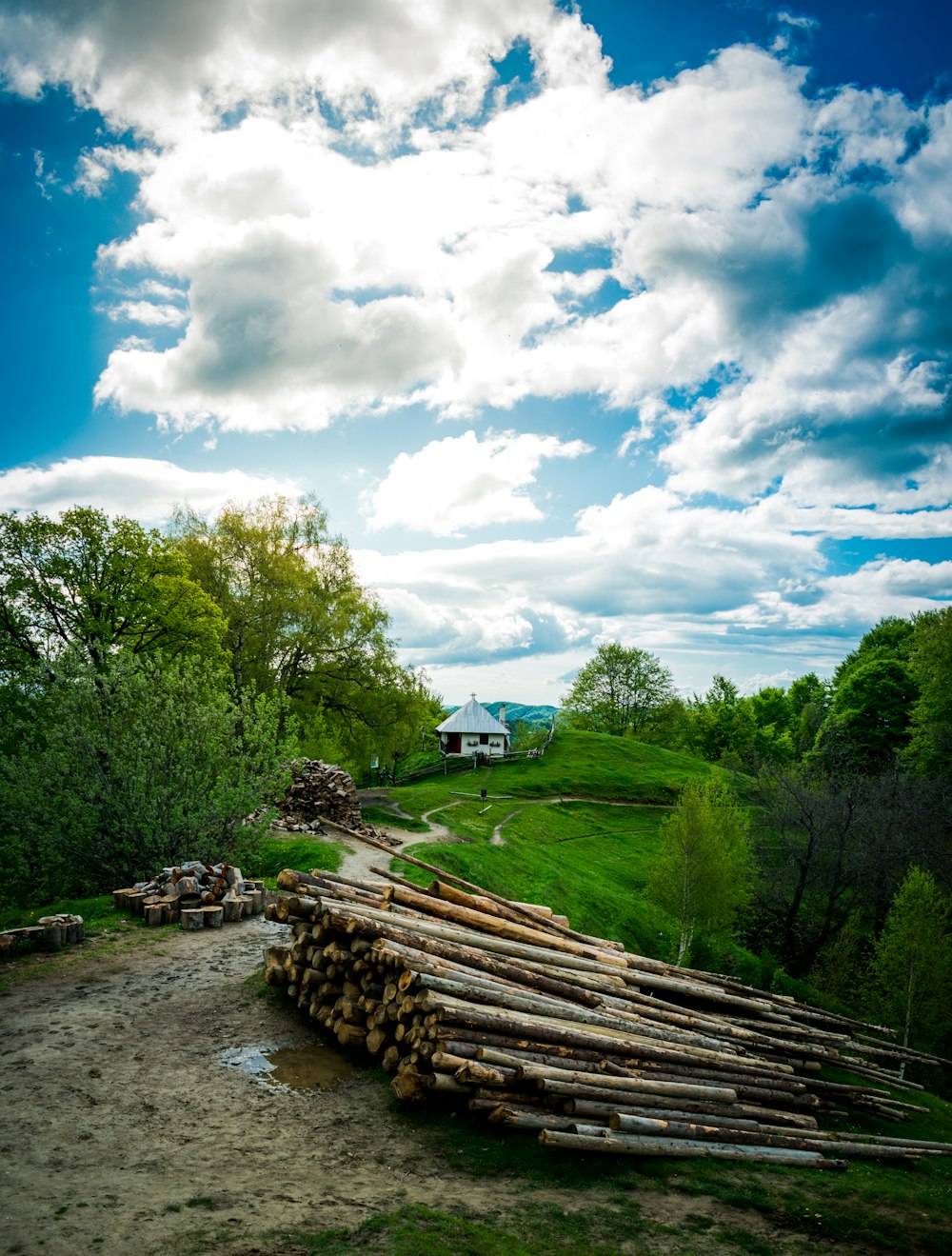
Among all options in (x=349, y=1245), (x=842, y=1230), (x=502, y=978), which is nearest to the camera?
(x=349, y=1245)

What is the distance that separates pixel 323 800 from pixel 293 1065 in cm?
2067

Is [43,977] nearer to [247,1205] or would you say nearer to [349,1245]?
[247,1205]

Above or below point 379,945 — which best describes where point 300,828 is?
below

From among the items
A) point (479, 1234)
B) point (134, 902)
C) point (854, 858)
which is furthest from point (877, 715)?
point (479, 1234)

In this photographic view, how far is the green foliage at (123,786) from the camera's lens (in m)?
16.2

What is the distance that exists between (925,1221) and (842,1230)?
105 centimetres

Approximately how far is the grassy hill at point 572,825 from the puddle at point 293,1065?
504 inches

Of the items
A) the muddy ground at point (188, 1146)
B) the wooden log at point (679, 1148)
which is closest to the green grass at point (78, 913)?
the muddy ground at point (188, 1146)

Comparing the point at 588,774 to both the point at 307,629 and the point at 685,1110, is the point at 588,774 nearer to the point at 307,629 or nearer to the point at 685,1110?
the point at 307,629

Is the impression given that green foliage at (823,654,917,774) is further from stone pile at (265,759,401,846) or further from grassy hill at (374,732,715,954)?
stone pile at (265,759,401,846)

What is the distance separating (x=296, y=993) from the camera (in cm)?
1060

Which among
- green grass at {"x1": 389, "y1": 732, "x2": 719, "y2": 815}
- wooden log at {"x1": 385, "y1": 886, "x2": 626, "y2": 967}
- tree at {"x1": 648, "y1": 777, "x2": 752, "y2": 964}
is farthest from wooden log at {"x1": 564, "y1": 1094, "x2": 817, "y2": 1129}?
Result: green grass at {"x1": 389, "y1": 732, "x2": 719, "y2": 815}

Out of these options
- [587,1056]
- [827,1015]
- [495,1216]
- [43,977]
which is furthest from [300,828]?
[495,1216]

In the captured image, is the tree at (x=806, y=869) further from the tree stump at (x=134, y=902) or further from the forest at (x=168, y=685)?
the tree stump at (x=134, y=902)
